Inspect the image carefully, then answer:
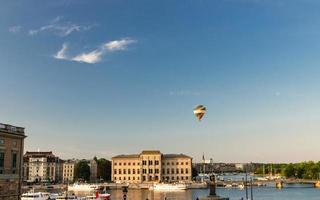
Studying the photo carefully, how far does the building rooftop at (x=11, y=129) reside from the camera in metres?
48.9

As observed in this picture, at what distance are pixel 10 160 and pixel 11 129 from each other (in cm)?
381

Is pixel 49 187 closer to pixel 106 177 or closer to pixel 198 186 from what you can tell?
pixel 106 177

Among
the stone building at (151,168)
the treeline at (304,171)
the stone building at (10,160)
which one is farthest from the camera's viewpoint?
the treeline at (304,171)

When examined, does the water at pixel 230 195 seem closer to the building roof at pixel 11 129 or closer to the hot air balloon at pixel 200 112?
the building roof at pixel 11 129

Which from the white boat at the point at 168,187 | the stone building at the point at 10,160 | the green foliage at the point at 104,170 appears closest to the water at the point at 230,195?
the white boat at the point at 168,187

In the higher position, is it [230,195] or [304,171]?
[304,171]

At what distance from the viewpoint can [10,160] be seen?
165ft

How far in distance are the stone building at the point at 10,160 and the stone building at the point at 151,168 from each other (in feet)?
386

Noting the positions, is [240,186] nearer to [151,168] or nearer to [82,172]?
[151,168]

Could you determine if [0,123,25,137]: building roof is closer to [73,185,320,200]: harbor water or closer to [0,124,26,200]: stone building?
[0,124,26,200]: stone building

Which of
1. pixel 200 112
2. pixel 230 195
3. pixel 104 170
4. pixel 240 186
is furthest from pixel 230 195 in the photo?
pixel 104 170

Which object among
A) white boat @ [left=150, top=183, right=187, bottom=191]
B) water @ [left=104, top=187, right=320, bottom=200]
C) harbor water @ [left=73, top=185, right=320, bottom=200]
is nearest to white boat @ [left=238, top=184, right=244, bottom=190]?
white boat @ [left=150, top=183, right=187, bottom=191]

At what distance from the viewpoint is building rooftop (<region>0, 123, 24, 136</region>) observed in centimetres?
4892

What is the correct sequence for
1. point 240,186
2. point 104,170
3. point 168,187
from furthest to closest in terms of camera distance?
1. point 104,170
2. point 240,186
3. point 168,187
